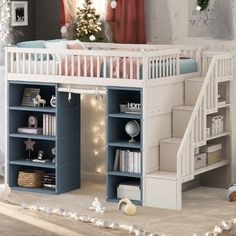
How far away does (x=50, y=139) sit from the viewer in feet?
22.4

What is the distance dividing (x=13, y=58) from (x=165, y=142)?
1.47m

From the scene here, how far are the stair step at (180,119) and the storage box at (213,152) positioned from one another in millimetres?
299

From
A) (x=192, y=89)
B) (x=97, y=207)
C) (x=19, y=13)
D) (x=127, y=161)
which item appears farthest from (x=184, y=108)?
(x=19, y=13)

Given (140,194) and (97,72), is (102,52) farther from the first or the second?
(140,194)

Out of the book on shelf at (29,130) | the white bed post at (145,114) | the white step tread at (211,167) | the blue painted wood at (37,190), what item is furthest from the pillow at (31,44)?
the white step tread at (211,167)

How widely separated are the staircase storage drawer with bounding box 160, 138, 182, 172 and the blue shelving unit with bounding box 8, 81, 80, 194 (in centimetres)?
87

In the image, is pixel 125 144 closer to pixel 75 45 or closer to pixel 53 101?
pixel 53 101

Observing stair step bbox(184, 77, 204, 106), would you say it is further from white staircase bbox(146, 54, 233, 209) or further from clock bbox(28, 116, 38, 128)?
clock bbox(28, 116, 38, 128)

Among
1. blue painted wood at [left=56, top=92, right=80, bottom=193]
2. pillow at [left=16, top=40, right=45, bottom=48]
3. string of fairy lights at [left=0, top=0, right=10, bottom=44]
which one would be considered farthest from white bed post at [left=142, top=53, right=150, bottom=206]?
string of fairy lights at [left=0, top=0, right=10, bottom=44]

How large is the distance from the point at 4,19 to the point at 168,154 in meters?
2.18

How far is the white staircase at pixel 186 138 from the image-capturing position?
6285 mm

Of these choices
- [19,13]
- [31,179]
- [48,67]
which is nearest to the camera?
[48,67]

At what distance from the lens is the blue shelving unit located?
685cm

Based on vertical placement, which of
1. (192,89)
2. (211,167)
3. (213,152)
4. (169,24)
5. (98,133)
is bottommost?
(211,167)
